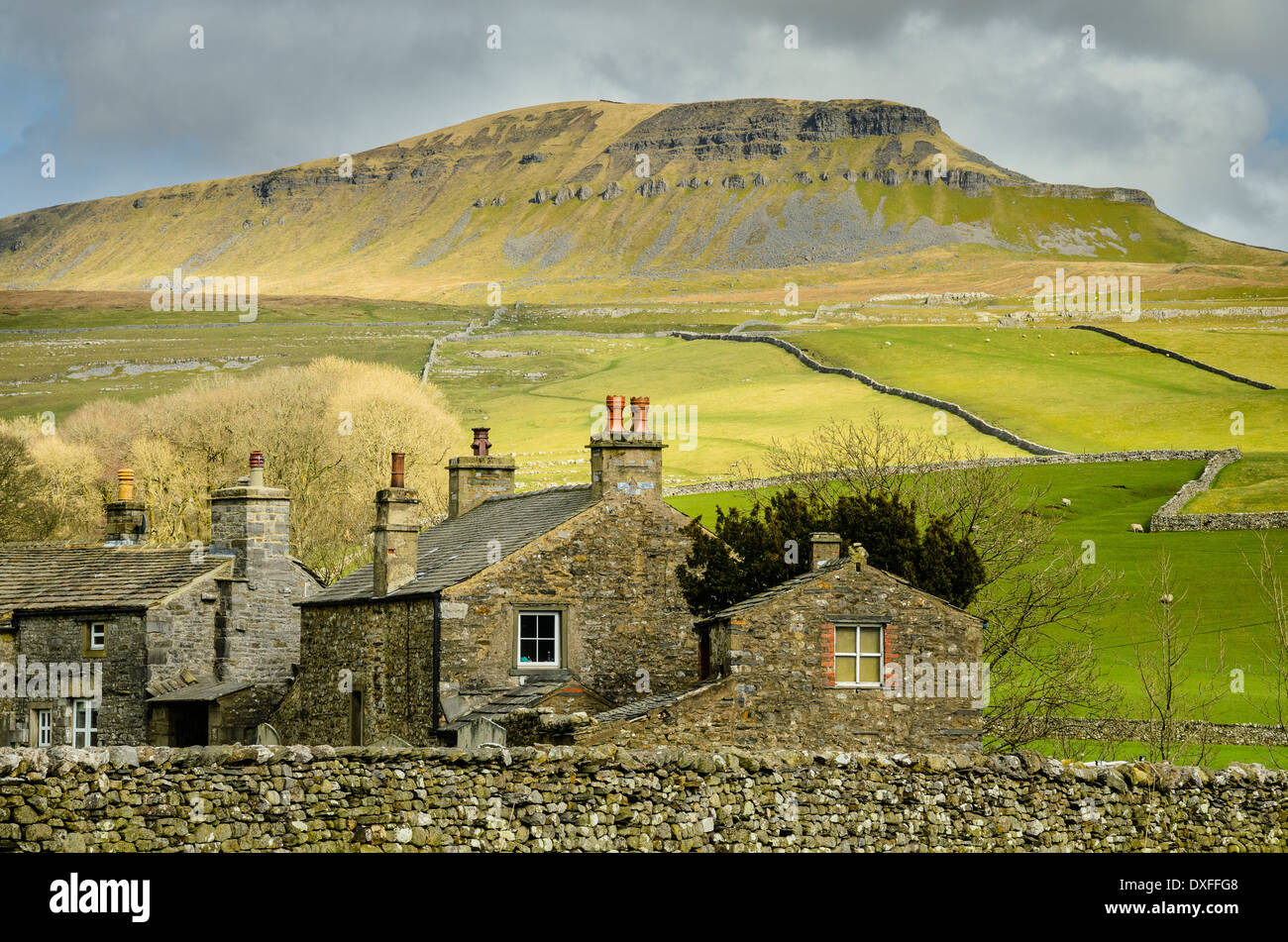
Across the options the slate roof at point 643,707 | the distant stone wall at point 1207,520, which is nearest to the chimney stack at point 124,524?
the slate roof at point 643,707

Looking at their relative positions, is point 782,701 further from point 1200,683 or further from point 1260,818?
point 1200,683

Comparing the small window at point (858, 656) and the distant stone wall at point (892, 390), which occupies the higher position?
the distant stone wall at point (892, 390)

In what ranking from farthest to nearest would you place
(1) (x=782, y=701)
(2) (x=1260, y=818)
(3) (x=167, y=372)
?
(3) (x=167, y=372) < (1) (x=782, y=701) < (2) (x=1260, y=818)

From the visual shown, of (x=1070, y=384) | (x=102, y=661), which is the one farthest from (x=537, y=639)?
(x=1070, y=384)

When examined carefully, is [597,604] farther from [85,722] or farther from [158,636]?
[85,722]

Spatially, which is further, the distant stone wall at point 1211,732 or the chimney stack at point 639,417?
the distant stone wall at point 1211,732

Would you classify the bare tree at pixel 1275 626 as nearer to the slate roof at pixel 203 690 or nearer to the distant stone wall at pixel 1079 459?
the slate roof at pixel 203 690

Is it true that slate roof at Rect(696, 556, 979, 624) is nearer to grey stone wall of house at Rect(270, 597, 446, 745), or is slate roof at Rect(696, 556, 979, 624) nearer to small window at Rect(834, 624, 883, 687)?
small window at Rect(834, 624, 883, 687)

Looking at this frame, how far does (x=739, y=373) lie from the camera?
482 feet

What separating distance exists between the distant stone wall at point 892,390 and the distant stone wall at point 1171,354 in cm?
2389

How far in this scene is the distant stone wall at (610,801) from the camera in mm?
15734

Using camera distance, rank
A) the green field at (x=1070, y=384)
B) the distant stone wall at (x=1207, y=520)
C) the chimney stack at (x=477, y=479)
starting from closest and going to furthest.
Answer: the chimney stack at (x=477, y=479), the distant stone wall at (x=1207, y=520), the green field at (x=1070, y=384)
